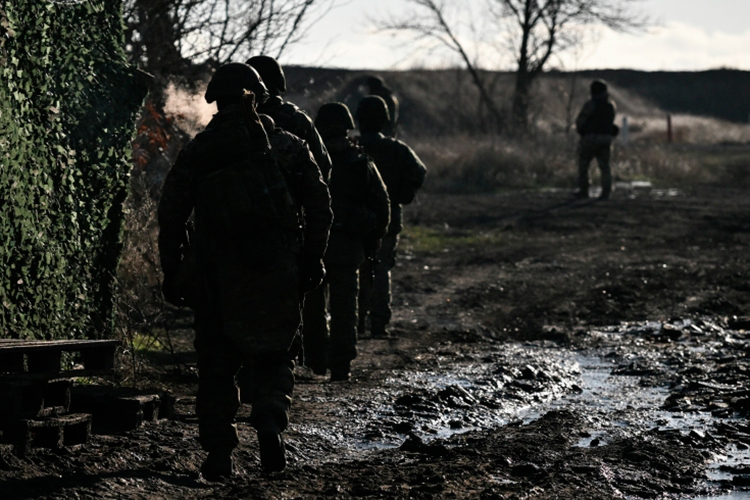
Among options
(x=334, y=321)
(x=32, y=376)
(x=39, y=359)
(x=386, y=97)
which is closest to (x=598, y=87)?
(x=386, y=97)

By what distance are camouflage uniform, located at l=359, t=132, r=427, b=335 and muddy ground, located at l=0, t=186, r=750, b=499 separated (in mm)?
305

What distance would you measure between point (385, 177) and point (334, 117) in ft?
5.91

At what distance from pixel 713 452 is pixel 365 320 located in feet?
16.3

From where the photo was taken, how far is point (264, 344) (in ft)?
17.6

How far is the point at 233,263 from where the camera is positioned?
5.39 metres

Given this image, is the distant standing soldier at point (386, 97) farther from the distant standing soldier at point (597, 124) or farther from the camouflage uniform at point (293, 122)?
the camouflage uniform at point (293, 122)

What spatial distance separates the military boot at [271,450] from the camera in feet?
17.1

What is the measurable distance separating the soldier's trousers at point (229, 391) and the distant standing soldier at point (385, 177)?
412 cm

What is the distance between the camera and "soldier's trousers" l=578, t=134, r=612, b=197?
2156 centimetres

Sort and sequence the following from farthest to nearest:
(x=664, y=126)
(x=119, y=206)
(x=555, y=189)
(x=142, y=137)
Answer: (x=664, y=126) < (x=555, y=189) < (x=142, y=137) < (x=119, y=206)

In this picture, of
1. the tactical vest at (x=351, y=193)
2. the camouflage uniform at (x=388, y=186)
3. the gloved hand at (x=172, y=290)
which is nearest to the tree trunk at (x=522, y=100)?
the camouflage uniform at (x=388, y=186)

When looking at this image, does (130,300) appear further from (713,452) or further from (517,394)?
(713,452)

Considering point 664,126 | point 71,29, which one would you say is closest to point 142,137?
point 71,29

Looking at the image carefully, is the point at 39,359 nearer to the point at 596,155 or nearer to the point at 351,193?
the point at 351,193
